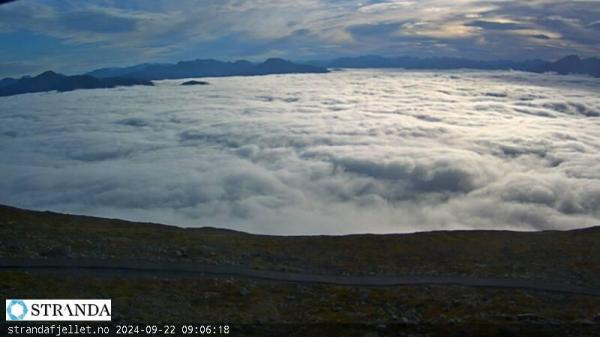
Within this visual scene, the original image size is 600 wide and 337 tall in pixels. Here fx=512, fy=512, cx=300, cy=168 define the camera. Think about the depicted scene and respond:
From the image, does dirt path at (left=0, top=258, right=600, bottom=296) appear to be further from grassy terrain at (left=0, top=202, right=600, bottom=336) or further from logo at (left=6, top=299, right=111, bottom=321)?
logo at (left=6, top=299, right=111, bottom=321)

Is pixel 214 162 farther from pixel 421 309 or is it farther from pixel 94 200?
pixel 421 309

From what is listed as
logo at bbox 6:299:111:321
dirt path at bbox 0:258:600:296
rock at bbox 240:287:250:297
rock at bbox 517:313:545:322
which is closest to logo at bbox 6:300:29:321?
logo at bbox 6:299:111:321

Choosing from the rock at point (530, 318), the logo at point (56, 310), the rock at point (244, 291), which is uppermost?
the logo at point (56, 310)

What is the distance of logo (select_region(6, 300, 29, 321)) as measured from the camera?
58.2ft

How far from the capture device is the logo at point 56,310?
1802cm

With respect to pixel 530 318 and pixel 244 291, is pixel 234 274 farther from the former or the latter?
pixel 530 318

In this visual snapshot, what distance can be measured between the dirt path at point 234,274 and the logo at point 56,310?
5.80m

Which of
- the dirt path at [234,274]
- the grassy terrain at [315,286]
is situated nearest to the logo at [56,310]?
the grassy terrain at [315,286]

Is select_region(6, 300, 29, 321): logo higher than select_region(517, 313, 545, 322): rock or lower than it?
higher

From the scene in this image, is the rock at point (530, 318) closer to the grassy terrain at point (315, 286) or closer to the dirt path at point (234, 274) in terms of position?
the grassy terrain at point (315, 286)

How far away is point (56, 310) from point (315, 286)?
12.6 metres

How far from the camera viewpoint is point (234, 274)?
1102 inches

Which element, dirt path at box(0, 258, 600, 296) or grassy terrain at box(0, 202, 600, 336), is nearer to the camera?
grassy terrain at box(0, 202, 600, 336)

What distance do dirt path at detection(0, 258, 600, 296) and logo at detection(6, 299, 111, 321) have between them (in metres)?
5.80
